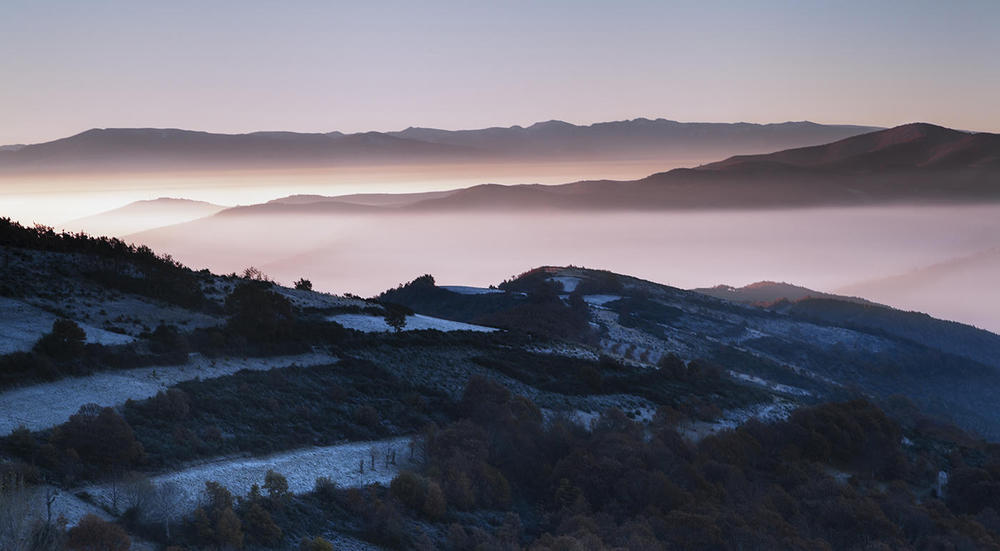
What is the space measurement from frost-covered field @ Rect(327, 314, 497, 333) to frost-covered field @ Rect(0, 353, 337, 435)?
34.7 feet

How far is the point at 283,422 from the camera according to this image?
3006 cm

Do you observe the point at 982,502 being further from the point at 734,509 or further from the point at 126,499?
the point at 126,499

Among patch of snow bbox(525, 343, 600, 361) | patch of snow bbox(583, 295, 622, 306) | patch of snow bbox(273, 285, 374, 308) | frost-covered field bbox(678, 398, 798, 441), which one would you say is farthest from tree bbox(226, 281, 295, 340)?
patch of snow bbox(583, 295, 622, 306)

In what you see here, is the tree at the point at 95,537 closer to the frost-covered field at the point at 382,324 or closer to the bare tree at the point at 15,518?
the bare tree at the point at 15,518

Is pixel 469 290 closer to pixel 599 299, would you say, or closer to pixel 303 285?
pixel 599 299

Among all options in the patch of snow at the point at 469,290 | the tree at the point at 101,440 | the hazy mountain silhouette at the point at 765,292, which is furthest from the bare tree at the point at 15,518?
A: the hazy mountain silhouette at the point at 765,292

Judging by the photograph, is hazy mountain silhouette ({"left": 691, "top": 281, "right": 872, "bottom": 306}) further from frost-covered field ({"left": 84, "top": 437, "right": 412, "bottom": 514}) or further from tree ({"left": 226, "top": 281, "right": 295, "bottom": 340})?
frost-covered field ({"left": 84, "top": 437, "right": 412, "bottom": 514})

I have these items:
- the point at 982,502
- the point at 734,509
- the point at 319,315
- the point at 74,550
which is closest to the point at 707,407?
the point at 982,502

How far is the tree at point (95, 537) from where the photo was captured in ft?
57.1

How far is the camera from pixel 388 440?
31281 millimetres

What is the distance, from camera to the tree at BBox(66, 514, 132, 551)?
17.4 metres

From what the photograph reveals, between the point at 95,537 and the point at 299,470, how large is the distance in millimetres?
8821

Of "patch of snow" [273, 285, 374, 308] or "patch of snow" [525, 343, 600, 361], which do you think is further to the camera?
"patch of snow" [525, 343, 600, 361]

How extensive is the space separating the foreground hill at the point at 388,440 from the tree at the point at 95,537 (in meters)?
0.07
